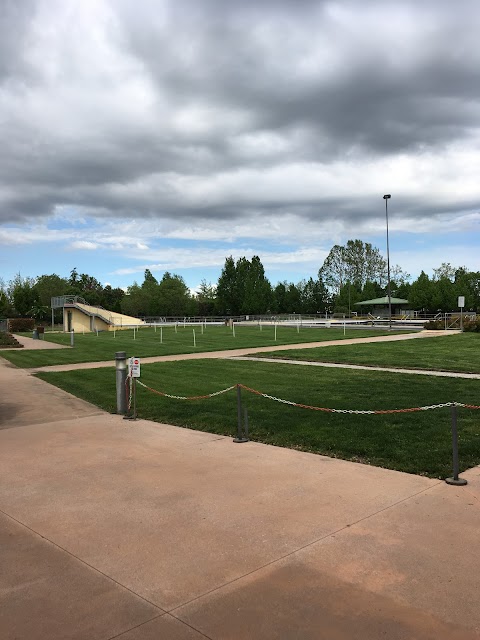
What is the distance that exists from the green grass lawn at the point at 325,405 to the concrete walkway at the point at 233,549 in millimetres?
654

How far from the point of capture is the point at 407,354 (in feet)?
69.7

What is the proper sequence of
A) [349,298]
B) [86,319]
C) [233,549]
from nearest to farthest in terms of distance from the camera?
[233,549]
[86,319]
[349,298]

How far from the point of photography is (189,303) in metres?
102

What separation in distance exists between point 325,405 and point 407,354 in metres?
A: 11.7

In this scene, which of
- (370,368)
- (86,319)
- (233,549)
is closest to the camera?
(233,549)

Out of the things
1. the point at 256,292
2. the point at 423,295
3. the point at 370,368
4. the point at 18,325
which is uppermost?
the point at 256,292

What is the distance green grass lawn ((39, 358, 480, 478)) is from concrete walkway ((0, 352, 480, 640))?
0.65m

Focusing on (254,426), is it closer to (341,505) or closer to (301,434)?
(301,434)

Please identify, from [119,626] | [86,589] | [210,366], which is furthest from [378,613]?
[210,366]

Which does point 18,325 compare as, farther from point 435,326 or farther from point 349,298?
point 349,298

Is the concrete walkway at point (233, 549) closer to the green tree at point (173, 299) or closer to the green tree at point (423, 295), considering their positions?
the green tree at point (423, 295)

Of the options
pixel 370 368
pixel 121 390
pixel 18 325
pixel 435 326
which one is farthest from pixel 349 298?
pixel 121 390

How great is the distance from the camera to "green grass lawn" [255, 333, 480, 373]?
17.7 m

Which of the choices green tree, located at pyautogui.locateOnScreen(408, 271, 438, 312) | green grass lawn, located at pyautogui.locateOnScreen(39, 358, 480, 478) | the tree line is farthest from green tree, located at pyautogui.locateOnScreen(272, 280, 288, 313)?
green grass lawn, located at pyautogui.locateOnScreen(39, 358, 480, 478)
